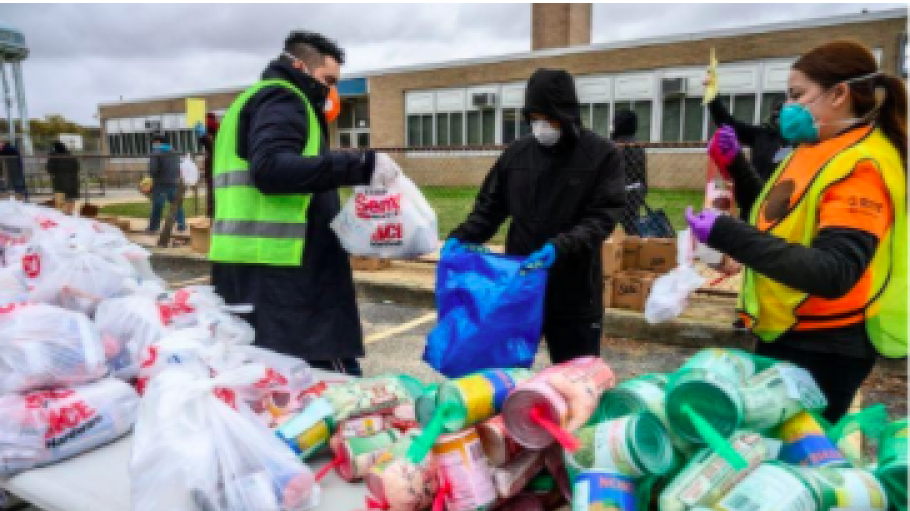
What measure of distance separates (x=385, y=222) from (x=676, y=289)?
1.09m

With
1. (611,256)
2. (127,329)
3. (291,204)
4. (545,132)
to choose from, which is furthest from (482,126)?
(127,329)

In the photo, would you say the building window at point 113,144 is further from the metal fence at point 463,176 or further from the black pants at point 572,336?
the black pants at point 572,336

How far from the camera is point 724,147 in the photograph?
82.6 inches

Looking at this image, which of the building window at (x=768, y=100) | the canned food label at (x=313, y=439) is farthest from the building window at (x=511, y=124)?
the canned food label at (x=313, y=439)

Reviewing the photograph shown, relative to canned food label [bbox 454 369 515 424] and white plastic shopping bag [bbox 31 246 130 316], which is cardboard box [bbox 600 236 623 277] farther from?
canned food label [bbox 454 369 515 424]

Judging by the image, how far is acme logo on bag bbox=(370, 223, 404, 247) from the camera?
7.55 ft

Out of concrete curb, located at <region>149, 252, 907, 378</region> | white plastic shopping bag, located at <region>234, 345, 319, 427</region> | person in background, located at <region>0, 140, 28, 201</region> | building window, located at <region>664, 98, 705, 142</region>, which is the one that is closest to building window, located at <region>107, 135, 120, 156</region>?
person in background, located at <region>0, 140, 28, 201</region>

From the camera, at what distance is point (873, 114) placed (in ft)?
5.02

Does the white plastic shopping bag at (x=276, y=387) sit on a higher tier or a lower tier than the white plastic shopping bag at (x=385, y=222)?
lower

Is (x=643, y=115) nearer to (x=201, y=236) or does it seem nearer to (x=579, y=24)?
(x=579, y=24)

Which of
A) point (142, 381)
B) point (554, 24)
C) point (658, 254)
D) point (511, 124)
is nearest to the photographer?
point (142, 381)

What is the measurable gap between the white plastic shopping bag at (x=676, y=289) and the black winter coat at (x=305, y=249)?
1.10m

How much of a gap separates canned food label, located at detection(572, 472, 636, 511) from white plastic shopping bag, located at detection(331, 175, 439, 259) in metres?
1.35

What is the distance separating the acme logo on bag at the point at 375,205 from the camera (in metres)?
2.29
